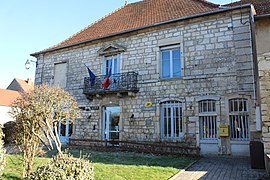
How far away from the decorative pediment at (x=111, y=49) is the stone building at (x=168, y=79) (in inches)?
2.0

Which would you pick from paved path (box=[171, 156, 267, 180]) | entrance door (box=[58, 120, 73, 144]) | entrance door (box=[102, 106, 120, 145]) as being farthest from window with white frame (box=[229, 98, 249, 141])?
entrance door (box=[58, 120, 73, 144])

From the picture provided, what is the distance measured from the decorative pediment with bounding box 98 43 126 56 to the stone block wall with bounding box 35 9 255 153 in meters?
0.22

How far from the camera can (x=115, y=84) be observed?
1145 cm

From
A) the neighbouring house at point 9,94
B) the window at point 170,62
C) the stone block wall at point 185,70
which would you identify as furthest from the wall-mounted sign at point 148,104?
the neighbouring house at point 9,94

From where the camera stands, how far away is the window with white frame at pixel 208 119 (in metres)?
9.10

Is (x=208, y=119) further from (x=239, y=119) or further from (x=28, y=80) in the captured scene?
(x=28, y=80)

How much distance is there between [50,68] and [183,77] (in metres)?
8.63

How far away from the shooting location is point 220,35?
944 centimetres

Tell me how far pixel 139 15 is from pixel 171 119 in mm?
6183

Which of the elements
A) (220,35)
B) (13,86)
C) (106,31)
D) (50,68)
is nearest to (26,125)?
(220,35)

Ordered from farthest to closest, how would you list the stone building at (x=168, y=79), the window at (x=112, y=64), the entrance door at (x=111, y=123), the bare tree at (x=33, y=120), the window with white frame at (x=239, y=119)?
the window at (x=112, y=64) < the entrance door at (x=111, y=123) < the stone building at (x=168, y=79) < the window with white frame at (x=239, y=119) < the bare tree at (x=33, y=120)

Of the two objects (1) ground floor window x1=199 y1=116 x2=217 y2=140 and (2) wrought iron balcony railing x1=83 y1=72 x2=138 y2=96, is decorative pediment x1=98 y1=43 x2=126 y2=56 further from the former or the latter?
(1) ground floor window x1=199 y1=116 x2=217 y2=140

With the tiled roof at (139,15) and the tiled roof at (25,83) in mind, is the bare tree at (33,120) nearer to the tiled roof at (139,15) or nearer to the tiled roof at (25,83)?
the tiled roof at (139,15)

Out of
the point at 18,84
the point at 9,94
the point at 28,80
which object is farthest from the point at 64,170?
the point at 28,80
